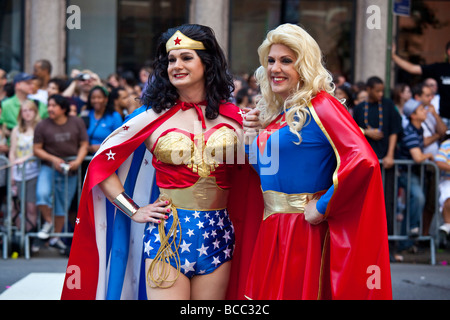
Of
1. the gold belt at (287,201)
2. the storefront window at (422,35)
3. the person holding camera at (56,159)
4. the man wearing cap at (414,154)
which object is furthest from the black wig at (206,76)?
the storefront window at (422,35)

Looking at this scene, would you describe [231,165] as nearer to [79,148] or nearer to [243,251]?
[243,251]

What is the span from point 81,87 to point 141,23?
18.2ft

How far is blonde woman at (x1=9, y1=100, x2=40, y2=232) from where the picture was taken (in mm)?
8242

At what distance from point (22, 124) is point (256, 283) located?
17.9ft

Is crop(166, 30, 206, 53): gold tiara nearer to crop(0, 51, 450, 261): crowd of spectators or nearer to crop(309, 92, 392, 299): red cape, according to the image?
crop(309, 92, 392, 299): red cape

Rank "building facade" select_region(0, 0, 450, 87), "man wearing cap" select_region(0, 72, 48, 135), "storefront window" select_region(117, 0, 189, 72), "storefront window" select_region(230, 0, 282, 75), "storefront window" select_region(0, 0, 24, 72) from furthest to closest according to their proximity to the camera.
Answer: "storefront window" select_region(230, 0, 282, 75)
"storefront window" select_region(117, 0, 189, 72)
"storefront window" select_region(0, 0, 24, 72)
"building facade" select_region(0, 0, 450, 87)
"man wearing cap" select_region(0, 72, 48, 135)

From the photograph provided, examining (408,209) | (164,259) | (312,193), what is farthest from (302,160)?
(408,209)

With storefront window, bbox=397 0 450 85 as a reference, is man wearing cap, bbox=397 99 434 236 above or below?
below

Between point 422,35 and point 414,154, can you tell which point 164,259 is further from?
point 422,35

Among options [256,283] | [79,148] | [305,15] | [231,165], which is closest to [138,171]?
[231,165]

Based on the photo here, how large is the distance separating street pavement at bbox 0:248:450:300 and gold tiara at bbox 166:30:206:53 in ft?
10.4

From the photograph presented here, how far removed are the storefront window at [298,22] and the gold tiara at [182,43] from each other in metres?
10.9

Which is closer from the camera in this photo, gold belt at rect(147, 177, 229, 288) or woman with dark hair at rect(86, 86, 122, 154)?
gold belt at rect(147, 177, 229, 288)

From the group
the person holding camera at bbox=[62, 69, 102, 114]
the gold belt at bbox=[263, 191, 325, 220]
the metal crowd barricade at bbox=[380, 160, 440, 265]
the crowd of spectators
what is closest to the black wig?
the gold belt at bbox=[263, 191, 325, 220]
